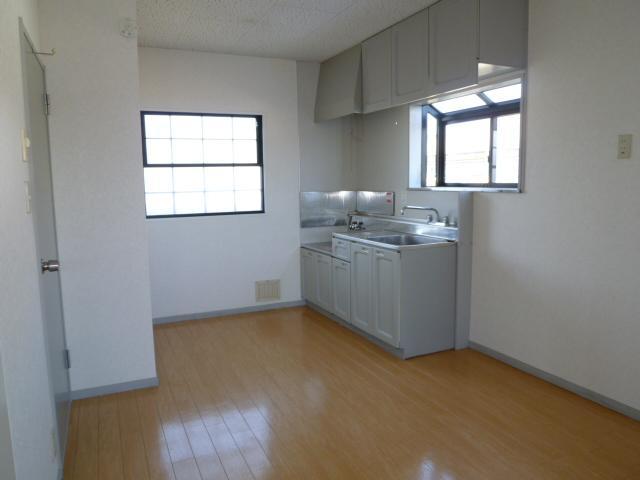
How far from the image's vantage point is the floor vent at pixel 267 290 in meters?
5.11

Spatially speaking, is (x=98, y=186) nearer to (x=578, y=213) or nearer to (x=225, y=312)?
(x=225, y=312)

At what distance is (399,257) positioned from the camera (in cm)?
362

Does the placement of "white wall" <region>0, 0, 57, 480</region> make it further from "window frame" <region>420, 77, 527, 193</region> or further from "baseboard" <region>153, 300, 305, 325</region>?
"window frame" <region>420, 77, 527, 193</region>

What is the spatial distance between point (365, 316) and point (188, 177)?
2.23 m

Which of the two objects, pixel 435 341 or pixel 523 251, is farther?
pixel 435 341

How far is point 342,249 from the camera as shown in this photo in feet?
14.6

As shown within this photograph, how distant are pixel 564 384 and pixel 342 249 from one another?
6.85ft

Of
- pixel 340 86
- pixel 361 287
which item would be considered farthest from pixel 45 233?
pixel 340 86

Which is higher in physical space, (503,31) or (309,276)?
(503,31)

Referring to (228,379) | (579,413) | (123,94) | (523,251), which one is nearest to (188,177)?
(123,94)

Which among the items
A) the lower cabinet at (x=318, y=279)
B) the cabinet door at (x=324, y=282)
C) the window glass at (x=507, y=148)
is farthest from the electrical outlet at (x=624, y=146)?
the cabinet door at (x=324, y=282)

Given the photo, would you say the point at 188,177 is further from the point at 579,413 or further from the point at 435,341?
the point at 579,413

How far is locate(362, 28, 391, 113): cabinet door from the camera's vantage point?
4047 millimetres

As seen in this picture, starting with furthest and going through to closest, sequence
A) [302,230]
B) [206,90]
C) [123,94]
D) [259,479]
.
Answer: [302,230] < [206,90] < [123,94] < [259,479]
